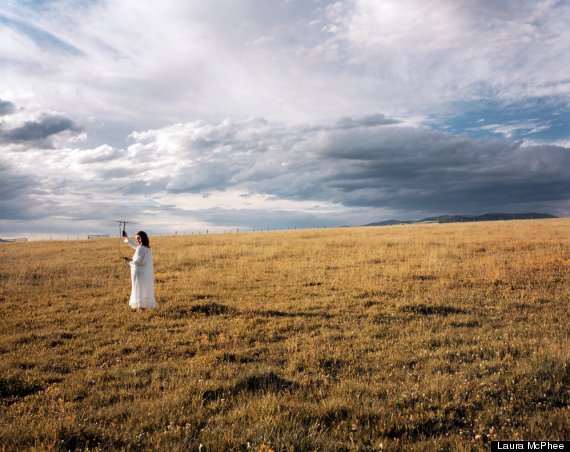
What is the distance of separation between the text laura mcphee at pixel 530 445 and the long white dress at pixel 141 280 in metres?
12.7

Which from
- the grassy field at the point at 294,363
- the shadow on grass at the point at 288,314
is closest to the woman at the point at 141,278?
the grassy field at the point at 294,363

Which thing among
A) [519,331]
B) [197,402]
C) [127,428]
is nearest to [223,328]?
[197,402]

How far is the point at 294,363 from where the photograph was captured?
8945 millimetres

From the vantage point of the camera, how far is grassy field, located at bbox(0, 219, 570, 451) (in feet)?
19.1

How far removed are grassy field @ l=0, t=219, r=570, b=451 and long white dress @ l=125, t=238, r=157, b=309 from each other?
59cm

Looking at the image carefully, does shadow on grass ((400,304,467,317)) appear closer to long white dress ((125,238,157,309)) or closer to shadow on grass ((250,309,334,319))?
shadow on grass ((250,309,334,319))

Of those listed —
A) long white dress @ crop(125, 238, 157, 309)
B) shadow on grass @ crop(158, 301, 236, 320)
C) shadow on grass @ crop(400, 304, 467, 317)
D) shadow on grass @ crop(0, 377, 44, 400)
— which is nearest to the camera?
shadow on grass @ crop(0, 377, 44, 400)

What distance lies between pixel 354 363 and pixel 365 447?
12.2ft

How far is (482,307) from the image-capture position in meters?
14.5

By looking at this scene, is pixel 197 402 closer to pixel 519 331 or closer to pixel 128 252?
pixel 519 331

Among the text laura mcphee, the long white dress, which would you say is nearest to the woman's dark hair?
the long white dress

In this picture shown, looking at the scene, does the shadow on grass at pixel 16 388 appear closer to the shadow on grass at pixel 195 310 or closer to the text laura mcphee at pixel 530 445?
the shadow on grass at pixel 195 310

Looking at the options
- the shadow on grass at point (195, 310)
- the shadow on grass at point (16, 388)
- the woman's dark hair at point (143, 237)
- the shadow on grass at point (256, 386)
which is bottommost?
the shadow on grass at point (16, 388)

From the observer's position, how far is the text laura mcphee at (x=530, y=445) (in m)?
5.33
